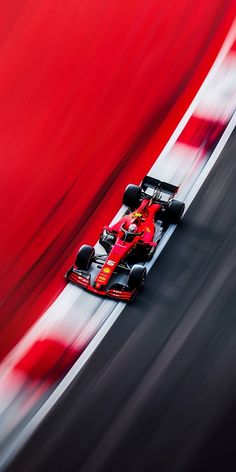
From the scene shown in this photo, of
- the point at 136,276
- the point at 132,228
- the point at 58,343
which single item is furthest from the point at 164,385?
the point at 132,228

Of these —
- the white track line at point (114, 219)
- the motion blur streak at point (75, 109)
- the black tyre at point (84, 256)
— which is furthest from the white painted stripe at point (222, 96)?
the black tyre at point (84, 256)

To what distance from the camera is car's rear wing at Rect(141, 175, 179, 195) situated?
45.3 ft

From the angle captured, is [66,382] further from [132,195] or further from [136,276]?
[132,195]

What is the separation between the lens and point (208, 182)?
14.4 metres

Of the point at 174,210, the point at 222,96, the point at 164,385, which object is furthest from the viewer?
the point at 222,96

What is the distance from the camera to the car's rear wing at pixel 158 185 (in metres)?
13.8

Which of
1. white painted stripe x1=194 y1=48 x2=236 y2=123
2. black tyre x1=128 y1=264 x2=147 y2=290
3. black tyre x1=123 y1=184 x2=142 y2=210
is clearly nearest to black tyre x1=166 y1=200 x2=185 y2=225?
black tyre x1=123 y1=184 x2=142 y2=210

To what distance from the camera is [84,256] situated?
11828mm

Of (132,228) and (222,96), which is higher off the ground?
(222,96)

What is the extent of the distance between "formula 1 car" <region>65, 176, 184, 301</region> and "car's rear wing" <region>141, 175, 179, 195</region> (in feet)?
0.72

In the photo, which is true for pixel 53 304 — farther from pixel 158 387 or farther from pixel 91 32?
pixel 91 32

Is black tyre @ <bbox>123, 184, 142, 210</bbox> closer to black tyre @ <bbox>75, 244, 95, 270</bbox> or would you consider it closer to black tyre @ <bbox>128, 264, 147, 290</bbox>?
black tyre @ <bbox>75, 244, 95, 270</bbox>

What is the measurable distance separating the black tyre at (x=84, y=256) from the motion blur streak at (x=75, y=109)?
64 cm

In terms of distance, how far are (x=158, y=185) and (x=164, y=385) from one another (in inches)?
178
